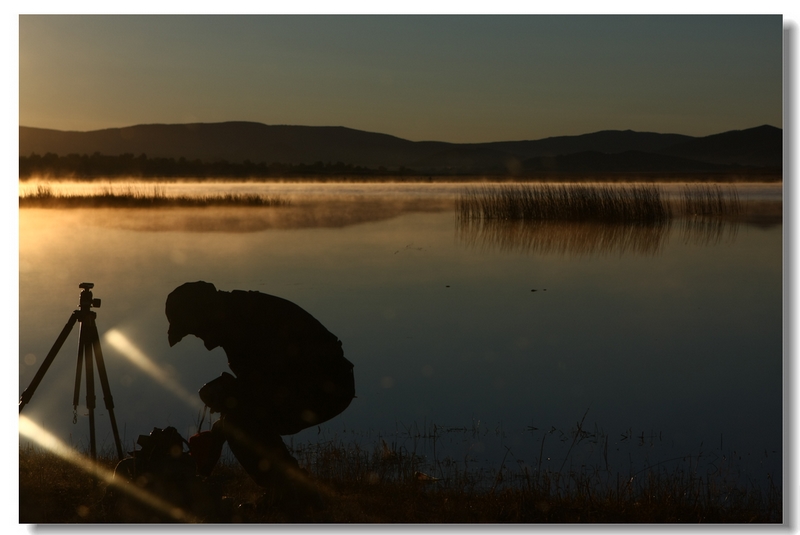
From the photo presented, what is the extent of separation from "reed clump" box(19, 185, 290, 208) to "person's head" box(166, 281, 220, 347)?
2019 mm

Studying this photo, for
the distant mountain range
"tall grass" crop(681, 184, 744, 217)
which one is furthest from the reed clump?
"tall grass" crop(681, 184, 744, 217)

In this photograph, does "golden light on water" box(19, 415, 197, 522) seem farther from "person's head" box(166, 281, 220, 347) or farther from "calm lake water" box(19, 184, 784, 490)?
"person's head" box(166, 281, 220, 347)

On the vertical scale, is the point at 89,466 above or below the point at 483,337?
below

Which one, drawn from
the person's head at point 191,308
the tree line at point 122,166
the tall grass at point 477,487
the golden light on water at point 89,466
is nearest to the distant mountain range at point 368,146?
the tree line at point 122,166

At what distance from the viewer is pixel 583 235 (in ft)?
32.3

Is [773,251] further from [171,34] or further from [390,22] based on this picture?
[171,34]

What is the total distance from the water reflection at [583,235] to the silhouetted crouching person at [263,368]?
17.1ft

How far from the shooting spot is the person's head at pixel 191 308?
9.41 feet

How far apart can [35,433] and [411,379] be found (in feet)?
6.93

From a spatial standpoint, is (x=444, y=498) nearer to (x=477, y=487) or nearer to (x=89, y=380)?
(x=477, y=487)

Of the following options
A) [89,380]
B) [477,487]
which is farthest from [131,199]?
[477,487]

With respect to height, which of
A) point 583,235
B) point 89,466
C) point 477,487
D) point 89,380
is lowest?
point 477,487

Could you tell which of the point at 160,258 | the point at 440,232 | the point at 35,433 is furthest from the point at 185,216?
the point at 35,433

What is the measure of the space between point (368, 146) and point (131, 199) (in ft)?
14.7
